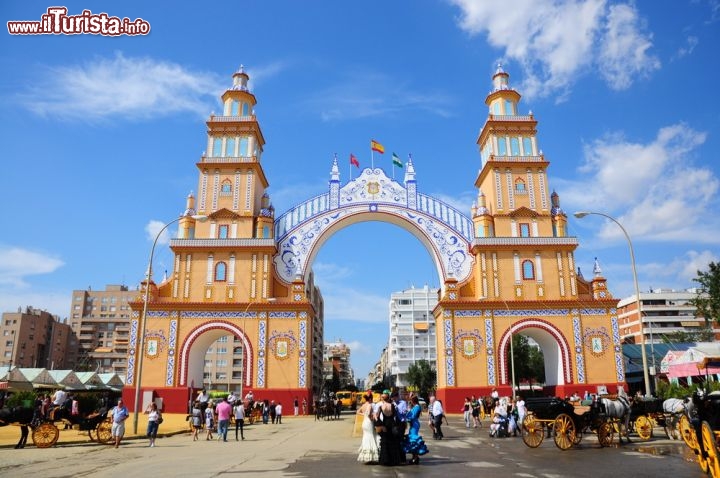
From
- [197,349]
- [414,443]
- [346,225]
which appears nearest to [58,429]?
[414,443]

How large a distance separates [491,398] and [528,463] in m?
21.6

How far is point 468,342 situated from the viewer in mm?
35875

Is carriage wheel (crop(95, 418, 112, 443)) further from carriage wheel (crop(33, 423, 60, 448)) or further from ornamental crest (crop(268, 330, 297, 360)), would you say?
ornamental crest (crop(268, 330, 297, 360))

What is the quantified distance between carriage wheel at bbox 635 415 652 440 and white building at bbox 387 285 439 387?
2616 inches

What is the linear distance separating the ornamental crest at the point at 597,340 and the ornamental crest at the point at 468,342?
6698 millimetres

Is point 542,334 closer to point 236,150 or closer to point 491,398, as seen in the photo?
point 491,398

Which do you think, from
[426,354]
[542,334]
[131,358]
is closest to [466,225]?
[542,334]

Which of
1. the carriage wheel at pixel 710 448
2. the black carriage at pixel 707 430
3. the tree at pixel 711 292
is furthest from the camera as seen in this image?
the tree at pixel 711 292

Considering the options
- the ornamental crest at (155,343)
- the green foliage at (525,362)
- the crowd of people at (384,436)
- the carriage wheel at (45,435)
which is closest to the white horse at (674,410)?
the crowd of people at (384,436)

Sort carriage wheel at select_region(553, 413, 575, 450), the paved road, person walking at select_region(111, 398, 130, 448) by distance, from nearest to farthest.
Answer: the paved road → carriage wheel at select_region(553, 413, 575, 450) → person walking at select_region(111, 398, 130, 448)

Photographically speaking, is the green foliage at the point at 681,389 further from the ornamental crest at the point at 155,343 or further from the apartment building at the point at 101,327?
the apartment building at the point at 101,327

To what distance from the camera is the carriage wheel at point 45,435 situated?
16.6 metres

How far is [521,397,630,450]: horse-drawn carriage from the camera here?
1469cm

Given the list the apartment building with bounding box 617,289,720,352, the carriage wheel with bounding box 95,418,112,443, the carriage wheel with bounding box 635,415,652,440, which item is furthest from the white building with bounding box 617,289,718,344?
the carriage wheel with bounding box 95,418,112,443
